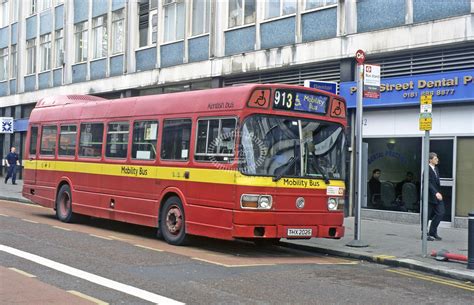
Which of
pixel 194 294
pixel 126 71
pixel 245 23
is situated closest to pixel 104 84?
pixel 126 71

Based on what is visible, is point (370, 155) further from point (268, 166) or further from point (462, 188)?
point (268, 166)

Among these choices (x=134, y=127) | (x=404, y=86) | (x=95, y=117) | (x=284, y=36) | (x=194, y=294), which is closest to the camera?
(x=194, y=294)

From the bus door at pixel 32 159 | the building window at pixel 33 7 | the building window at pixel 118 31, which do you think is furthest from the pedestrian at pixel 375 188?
the building window at pixel 33 7

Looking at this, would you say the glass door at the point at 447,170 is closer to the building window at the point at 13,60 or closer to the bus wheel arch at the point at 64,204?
the bus wheel arch at the point at 64,204

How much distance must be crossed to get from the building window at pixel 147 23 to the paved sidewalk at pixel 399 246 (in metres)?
14.2

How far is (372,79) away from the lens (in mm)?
11836

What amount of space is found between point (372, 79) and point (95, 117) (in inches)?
265

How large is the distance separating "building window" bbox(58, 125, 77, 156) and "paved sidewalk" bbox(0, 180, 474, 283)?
6.23 m

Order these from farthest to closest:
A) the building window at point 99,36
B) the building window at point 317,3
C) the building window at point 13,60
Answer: the building window at point 13,60 → the building window at point 99,36 → the building window at point 317,3

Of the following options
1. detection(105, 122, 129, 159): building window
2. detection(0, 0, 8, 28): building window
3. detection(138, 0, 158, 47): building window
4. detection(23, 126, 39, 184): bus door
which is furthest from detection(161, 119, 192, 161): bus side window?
detection(0, 0, 8, 28): building window

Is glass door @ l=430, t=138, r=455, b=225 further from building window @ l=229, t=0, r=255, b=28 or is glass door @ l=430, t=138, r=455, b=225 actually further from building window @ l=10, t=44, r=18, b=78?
building window @ l=10, t=44, r=18, b=78

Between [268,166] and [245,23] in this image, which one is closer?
[268,166]

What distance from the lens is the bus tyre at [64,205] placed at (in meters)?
15.1

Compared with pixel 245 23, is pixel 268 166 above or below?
below
